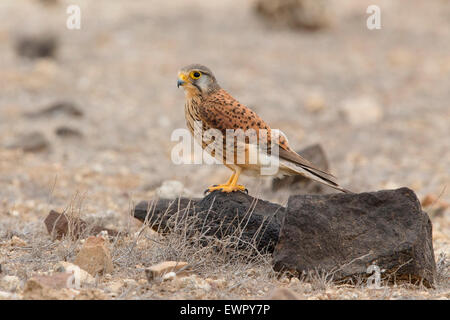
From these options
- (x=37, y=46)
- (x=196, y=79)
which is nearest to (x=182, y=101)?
(x=37, y=46)

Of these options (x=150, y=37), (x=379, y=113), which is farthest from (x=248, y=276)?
(x=150, y=37)

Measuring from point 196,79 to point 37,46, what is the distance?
1037 cm

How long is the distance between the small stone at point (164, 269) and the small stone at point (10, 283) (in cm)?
89

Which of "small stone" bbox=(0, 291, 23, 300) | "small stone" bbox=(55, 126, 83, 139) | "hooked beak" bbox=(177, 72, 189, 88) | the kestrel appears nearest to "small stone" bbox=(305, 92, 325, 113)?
"small stone" bbox=(55, 126, 83, 139)

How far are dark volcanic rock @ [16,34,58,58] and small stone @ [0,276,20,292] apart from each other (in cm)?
1122

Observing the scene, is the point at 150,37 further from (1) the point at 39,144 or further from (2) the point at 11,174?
(2) the point at 11,174

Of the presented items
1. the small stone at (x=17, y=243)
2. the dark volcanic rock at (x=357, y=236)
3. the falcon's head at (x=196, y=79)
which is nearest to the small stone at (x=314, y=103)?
the falcon's head at (x=196, y=79)

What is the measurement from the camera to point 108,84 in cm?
1430

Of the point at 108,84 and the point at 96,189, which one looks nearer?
the point at 96,189

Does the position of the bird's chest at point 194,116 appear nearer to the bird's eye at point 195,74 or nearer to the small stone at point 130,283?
the bird's eye at point 195,74

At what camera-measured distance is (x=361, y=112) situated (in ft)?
43.5

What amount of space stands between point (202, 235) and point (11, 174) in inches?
199

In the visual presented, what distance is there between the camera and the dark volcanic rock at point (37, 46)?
591 inches

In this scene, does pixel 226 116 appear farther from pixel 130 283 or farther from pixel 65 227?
pixel 65 227
